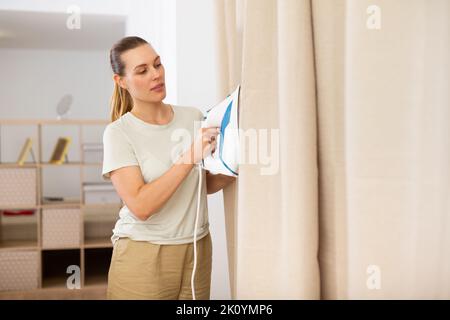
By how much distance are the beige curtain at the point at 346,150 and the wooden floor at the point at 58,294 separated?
2634mm

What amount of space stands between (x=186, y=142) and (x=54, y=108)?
4.39 m

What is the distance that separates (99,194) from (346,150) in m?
2.92

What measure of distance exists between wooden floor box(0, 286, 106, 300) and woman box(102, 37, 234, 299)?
2.15 m

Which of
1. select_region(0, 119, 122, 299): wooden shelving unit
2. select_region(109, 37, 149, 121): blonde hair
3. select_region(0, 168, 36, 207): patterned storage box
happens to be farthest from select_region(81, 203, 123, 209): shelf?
select_region(109, 37, 149, 121): blonde hair

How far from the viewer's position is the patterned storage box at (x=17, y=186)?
10.3 ft

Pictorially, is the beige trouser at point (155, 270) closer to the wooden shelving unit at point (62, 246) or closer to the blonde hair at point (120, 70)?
the blonde hair at point (120, 70)

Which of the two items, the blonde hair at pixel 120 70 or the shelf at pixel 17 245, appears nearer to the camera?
the blonde hair at pixel 120 70

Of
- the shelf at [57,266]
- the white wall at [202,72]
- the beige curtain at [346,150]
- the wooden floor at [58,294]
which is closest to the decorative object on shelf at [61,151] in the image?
the shelf at [57,266]

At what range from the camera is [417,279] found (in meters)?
0.53

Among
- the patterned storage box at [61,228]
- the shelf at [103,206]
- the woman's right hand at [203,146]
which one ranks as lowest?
the patterned storage box at [61,228]

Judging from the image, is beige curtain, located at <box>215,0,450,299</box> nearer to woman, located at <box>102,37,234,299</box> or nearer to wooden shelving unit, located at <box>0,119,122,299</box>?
woman, located at <box>102,37,234,299</box>

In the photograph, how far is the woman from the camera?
3.40ft

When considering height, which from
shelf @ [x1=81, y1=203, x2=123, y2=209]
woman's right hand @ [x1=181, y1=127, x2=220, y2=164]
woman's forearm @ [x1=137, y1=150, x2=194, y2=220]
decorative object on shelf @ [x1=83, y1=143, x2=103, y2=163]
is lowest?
shelf @ [x1=81, y1=203, x2=123, y2=209]

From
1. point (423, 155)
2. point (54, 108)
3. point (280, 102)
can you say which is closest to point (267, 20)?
point (280, 102)
